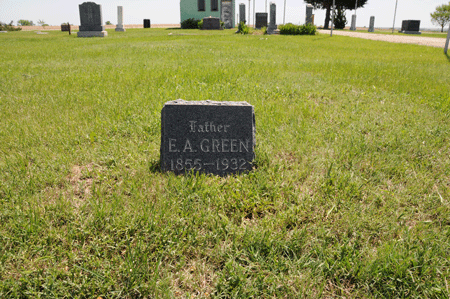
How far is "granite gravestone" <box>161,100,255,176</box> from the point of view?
2820 mm

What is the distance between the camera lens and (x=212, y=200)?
98.5 inches

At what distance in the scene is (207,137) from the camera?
2.88 metres

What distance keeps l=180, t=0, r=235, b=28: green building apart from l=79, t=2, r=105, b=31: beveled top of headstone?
69.6 feet

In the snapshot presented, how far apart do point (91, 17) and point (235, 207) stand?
2551 centimetres

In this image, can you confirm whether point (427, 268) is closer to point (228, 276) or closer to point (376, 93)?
point (228, 276)

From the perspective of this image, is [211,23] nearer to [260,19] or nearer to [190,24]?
[190,24]

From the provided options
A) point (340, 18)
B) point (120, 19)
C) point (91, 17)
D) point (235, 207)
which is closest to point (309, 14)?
point (340, 18)

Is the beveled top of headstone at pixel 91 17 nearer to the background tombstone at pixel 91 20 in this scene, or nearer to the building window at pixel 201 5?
the background tombstone at pixel 91 20

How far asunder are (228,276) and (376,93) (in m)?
5.18

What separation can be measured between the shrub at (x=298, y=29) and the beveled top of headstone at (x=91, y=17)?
49.9ft

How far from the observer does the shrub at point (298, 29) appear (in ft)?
81.7

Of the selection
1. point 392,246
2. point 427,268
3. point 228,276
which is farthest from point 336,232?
point 228,276

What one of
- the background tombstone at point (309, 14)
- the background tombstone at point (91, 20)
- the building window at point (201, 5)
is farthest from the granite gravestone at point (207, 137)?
the building window at point (201, 5)

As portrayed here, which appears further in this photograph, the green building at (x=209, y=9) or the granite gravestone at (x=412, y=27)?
the green building at (x=209, y=9)
